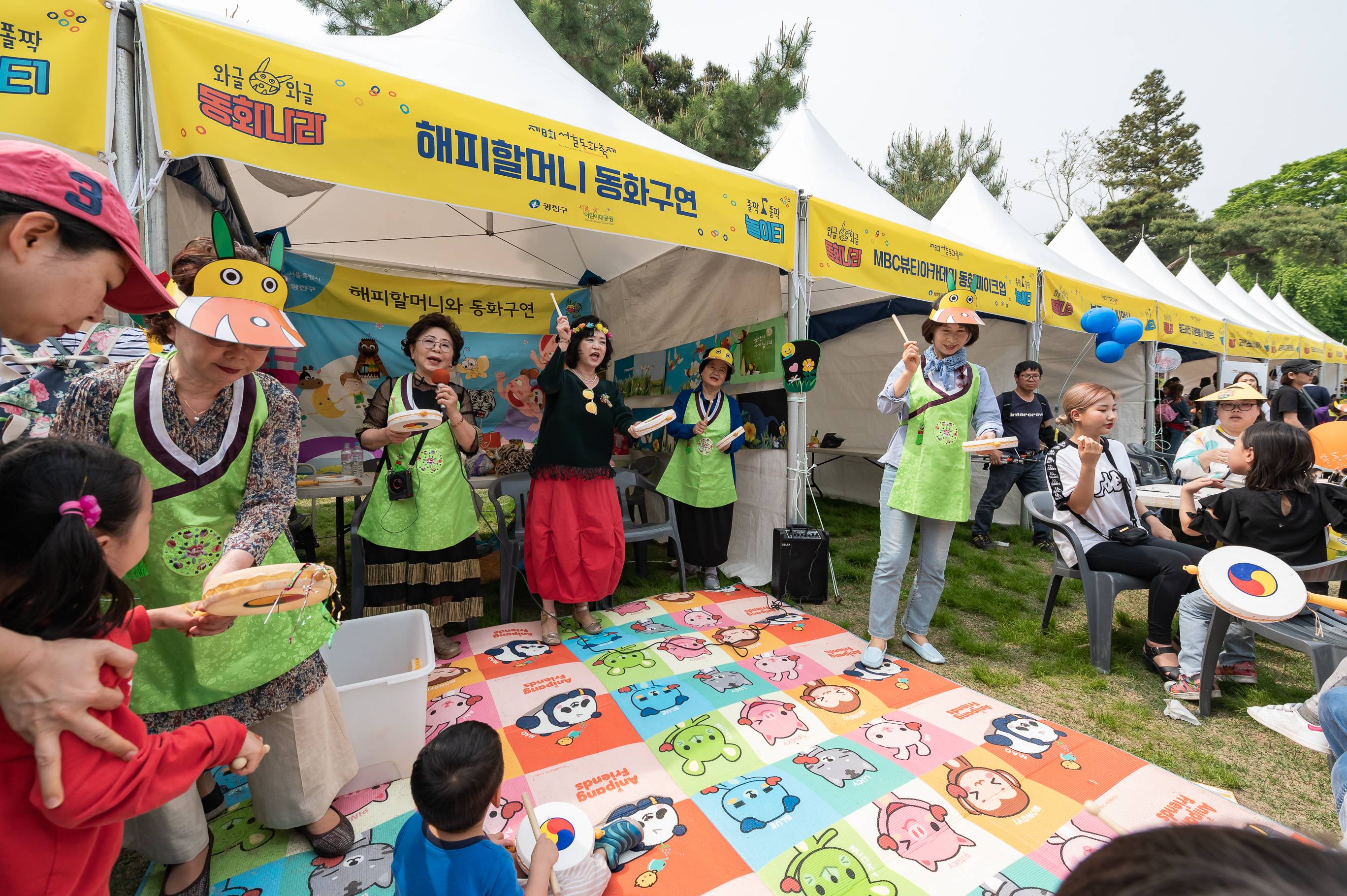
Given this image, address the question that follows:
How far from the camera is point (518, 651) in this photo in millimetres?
2855

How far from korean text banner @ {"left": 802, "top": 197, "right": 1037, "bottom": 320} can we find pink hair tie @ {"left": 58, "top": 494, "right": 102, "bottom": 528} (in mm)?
3588

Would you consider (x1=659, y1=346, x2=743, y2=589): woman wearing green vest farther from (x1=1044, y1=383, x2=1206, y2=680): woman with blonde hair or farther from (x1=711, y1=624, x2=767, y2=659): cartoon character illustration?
(x1=1044, y1=383, x2=1206, y2=680): woman with blonde hair

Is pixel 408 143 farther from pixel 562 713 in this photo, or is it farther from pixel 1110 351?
pixel 1110 351

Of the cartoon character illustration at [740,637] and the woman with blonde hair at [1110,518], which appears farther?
the cartoon character illustration at [740,637]

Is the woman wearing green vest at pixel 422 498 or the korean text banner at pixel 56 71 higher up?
the korean text banner at pixel 56 71

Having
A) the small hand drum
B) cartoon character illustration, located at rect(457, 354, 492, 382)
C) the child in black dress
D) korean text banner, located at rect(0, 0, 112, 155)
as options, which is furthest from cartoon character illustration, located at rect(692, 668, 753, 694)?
cartoon character illustration, located at rect(457, 354, 492, 382)

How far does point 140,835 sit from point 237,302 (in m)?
1.34

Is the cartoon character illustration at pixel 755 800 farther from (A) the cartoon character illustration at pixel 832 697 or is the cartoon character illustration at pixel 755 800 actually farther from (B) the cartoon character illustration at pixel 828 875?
(A) the cartoon character illustration at pixel 832 697

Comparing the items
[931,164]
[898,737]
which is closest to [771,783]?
[898,737]

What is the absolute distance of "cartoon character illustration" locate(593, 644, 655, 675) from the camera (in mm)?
2697

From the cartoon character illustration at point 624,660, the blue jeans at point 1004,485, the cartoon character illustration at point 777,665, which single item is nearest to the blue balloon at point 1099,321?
the blue jeans at point 1004,485

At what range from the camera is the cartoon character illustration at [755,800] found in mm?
1710

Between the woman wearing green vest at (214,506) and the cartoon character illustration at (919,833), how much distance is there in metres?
1.70

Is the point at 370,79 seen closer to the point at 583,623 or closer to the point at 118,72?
the point at 118,72
